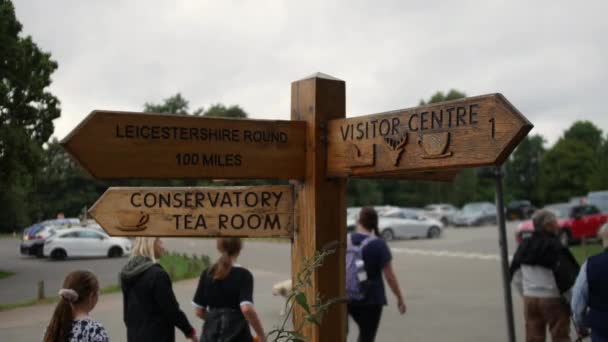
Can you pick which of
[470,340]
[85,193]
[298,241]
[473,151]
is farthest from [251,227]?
[85,193]

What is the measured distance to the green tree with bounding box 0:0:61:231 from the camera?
414 inches

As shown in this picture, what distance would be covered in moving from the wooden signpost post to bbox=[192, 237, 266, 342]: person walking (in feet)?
4.69

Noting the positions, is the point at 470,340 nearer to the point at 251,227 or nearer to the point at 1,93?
the point at 251,227

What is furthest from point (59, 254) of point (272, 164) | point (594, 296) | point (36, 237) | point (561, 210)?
point (272, 164)

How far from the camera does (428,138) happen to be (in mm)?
2277

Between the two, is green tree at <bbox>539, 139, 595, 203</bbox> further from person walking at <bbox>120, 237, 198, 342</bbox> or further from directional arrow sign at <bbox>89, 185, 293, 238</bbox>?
directional arrow sign at <bbox>89, 185, 293, 238</bbox>

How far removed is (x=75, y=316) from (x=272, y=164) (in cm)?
142

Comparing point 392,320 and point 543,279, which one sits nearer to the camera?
point 543,279

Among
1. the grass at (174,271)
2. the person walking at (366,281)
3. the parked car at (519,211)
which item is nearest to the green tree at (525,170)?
the parked car at (519,211)

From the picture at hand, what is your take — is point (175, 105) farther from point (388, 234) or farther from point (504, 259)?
point (504, 259)

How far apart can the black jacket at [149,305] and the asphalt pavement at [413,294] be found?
490 cm

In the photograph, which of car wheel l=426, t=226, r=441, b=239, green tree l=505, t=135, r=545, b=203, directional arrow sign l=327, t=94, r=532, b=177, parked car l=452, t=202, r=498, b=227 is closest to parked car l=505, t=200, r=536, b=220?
parked car l=452, t=202, r=498, b=227

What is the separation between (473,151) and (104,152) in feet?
4.19

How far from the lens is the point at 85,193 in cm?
1081
